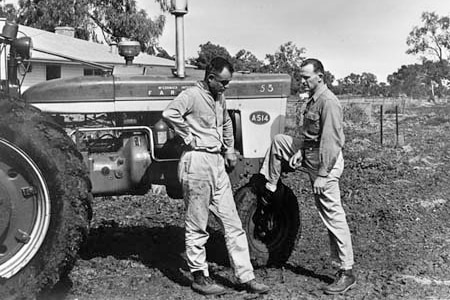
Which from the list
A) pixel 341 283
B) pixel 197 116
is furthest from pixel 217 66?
pixel 341 283

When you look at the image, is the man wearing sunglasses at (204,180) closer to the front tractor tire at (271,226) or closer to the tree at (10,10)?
the front tractor tire at (271,226)

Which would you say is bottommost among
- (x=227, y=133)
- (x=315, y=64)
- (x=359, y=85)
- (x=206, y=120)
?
(x=227, y=133)

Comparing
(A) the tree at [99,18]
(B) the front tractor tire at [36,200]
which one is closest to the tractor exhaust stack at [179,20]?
(B) the front tractor tire at [36,200]

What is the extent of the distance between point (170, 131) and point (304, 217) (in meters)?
2.50

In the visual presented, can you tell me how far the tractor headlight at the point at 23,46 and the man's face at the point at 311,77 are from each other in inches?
87.3

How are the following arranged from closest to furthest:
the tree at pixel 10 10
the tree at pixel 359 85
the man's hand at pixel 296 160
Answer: the man's hand at pixel 296 160 → the tree at pixel 10 10 → the tree at pixel 359 85

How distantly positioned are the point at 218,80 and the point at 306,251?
2.09 meters

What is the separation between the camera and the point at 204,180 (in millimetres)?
4742

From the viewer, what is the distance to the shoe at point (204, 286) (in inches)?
185

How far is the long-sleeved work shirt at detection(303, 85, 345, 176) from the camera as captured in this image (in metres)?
4.87

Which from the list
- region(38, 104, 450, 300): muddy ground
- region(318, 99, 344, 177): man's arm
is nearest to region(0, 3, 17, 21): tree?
region(38, 104, 450, 300): muddy ground

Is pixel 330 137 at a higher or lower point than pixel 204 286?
higher

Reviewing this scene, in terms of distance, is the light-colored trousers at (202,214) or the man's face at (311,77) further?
the man's face at (311,77)

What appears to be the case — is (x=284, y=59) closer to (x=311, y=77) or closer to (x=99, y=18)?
(x=99, y=18)
